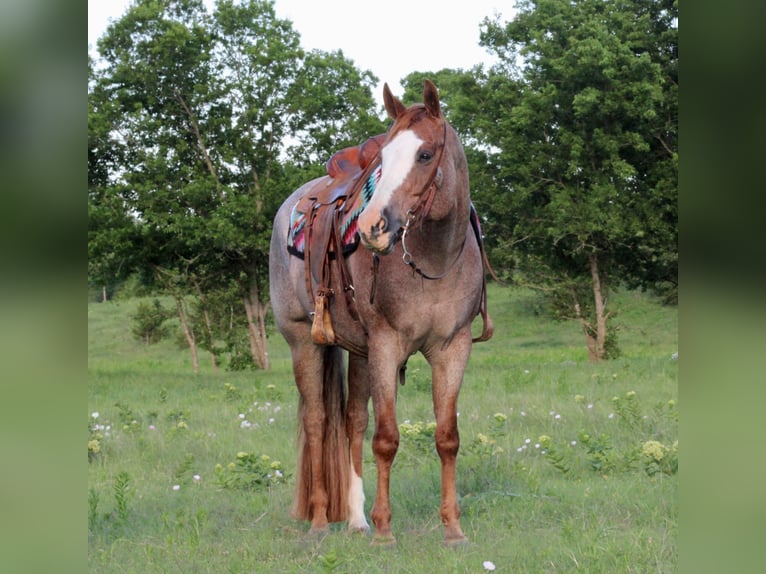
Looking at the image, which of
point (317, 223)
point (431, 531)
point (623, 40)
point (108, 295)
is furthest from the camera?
point (108, 295)

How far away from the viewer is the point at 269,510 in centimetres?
575

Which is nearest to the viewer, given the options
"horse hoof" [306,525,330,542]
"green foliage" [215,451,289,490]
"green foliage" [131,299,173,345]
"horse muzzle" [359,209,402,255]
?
"horse muzzle" [359,209,402,255]

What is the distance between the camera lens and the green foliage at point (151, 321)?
70.7 feet

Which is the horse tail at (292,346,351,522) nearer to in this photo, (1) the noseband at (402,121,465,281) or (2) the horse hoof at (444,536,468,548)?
(2) the horse hoof at (444,536,468,548)

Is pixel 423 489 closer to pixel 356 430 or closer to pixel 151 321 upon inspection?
pixel 356 430

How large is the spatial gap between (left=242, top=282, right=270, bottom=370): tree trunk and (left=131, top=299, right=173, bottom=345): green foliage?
3101 mm

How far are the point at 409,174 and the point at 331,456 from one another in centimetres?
238

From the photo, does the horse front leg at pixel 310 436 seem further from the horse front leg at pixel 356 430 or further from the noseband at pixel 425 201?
the noseband at pixel 425 201

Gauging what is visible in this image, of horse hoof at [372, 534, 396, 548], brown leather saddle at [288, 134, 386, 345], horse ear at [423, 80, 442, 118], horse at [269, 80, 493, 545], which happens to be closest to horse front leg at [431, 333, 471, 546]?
horse at [269, 80, 493, 545]

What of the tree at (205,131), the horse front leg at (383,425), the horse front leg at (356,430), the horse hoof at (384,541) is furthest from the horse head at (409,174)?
the tree at (205,131)

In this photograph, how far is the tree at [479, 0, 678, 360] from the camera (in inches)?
699
